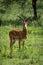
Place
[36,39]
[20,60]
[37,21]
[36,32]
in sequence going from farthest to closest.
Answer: [37,21]
[36,32]
[36,39]
[20,60]

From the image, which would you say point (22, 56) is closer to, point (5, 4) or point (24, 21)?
point (24, 21)

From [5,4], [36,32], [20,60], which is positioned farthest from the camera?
[5,4]

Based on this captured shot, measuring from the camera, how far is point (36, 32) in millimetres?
19797

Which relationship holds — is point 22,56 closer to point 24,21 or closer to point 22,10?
point 24,21

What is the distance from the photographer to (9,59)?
1156 centimetres

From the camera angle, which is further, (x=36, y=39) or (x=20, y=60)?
(x=36, y=39)

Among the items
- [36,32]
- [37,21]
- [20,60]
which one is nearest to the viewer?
[20,60]

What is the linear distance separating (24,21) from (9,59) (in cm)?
173

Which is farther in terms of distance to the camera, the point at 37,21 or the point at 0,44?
the point at 37,21

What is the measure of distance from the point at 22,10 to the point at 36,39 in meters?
16.2

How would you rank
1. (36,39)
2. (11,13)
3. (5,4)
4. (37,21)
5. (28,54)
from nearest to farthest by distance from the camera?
(28,54)
(36,39)
(37,21)
(11,13)
(5,4)

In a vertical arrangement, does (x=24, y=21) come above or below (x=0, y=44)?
above

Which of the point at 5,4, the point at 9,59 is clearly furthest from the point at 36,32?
the point at 5,4

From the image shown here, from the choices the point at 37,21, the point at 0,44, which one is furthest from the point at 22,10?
the point at 0,44
